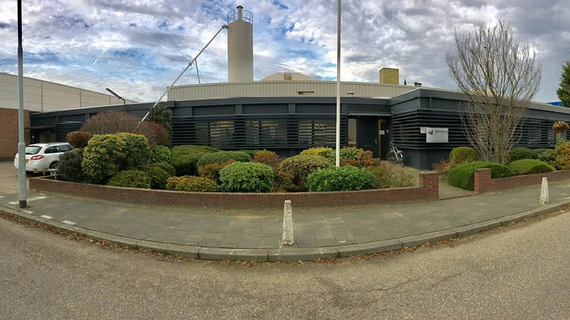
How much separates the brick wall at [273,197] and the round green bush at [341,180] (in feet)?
1.39

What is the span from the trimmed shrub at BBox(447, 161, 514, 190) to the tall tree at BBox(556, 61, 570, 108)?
3095 centimetres

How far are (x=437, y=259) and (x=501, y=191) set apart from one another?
6620 mm

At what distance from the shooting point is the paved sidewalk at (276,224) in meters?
5.15

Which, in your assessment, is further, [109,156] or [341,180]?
[109,156]

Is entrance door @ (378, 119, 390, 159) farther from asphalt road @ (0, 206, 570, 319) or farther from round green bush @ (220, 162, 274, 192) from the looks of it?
asphalt road @ (0, 206, 570, 319)

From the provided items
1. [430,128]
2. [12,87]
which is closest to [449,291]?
[430,128]

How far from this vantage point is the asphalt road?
327cm

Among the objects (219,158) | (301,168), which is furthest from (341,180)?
(219,158)

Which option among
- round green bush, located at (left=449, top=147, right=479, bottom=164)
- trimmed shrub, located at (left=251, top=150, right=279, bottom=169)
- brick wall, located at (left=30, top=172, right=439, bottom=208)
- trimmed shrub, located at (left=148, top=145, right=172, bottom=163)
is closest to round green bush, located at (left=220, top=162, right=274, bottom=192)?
brick wall, located at (left=30, top=172, right=439, bottom=208)

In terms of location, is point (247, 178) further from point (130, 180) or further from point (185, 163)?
point (185, 163)

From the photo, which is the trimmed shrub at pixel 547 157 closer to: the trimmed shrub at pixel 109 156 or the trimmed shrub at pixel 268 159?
the trimmed shrub at pixel 268 159

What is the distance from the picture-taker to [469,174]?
964 centimetres

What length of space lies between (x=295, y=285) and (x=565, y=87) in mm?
41496

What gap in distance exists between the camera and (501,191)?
9.62 metres
